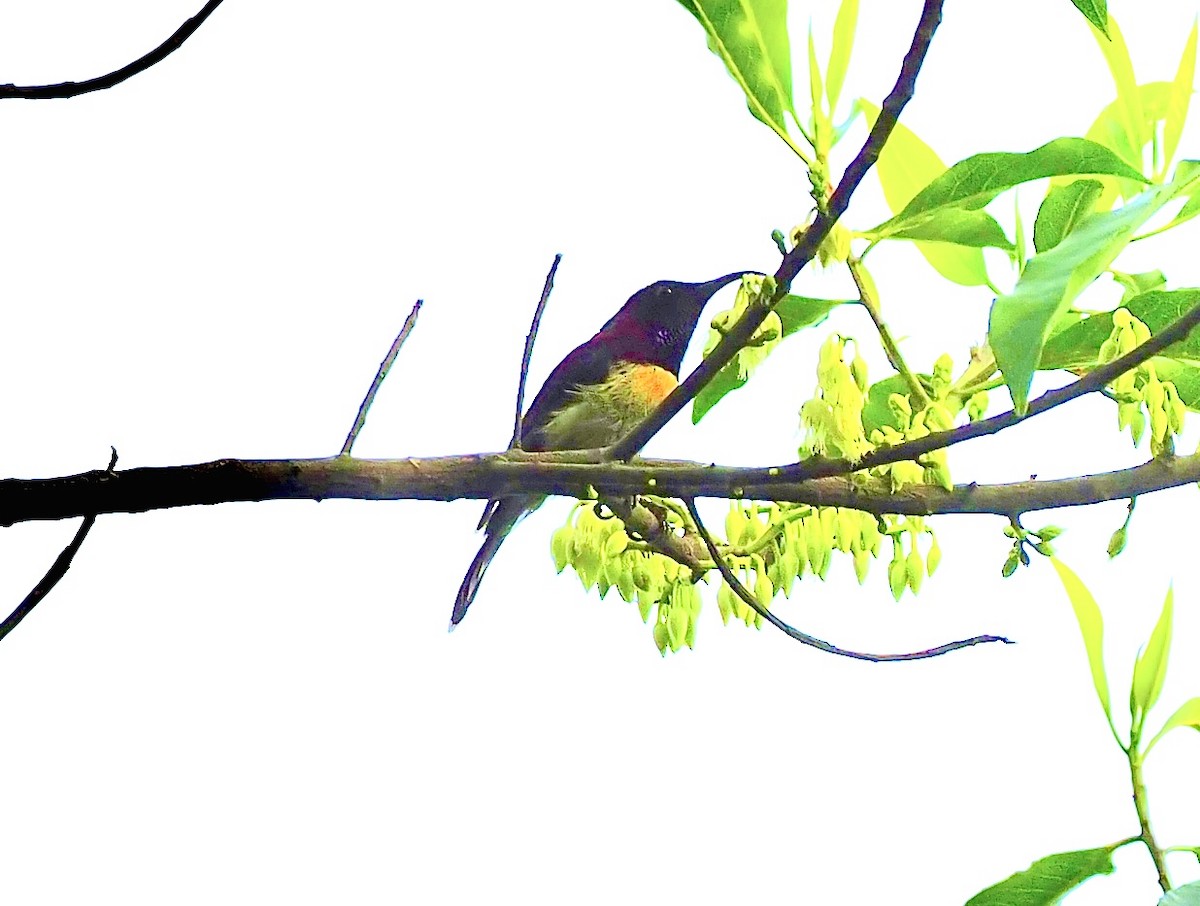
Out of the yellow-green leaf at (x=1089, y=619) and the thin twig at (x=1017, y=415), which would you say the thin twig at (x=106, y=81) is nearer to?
the thin twig at (x=1017, y=415)

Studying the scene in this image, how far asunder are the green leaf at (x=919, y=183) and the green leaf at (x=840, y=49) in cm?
6

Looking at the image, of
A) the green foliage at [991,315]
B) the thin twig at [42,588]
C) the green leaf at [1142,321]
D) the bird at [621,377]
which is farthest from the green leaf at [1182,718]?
the bird at [621,377]

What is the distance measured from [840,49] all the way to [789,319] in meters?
0.09

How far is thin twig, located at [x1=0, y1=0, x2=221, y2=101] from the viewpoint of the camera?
321 mm

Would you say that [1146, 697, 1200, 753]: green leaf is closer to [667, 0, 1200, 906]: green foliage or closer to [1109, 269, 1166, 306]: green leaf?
[667, 0, 1200, 906]: green foliage

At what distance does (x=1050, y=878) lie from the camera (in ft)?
1.30

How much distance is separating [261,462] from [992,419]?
0.21 metres

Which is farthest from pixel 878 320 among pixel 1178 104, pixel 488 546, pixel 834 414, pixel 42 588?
pixel 488 546

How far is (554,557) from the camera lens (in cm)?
46

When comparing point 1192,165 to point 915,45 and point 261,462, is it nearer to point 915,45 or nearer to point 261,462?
point 915,45

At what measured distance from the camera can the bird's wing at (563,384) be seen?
2.80 ft

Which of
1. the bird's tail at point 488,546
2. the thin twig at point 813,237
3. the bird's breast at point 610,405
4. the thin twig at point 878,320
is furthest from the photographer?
the bird's breast at point 610,405

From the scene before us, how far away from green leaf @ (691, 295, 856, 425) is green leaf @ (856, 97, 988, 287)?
1.8 inches

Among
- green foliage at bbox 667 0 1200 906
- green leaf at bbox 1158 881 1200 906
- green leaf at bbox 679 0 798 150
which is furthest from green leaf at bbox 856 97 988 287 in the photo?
green leaf at bbox 1158 881 1200 906
